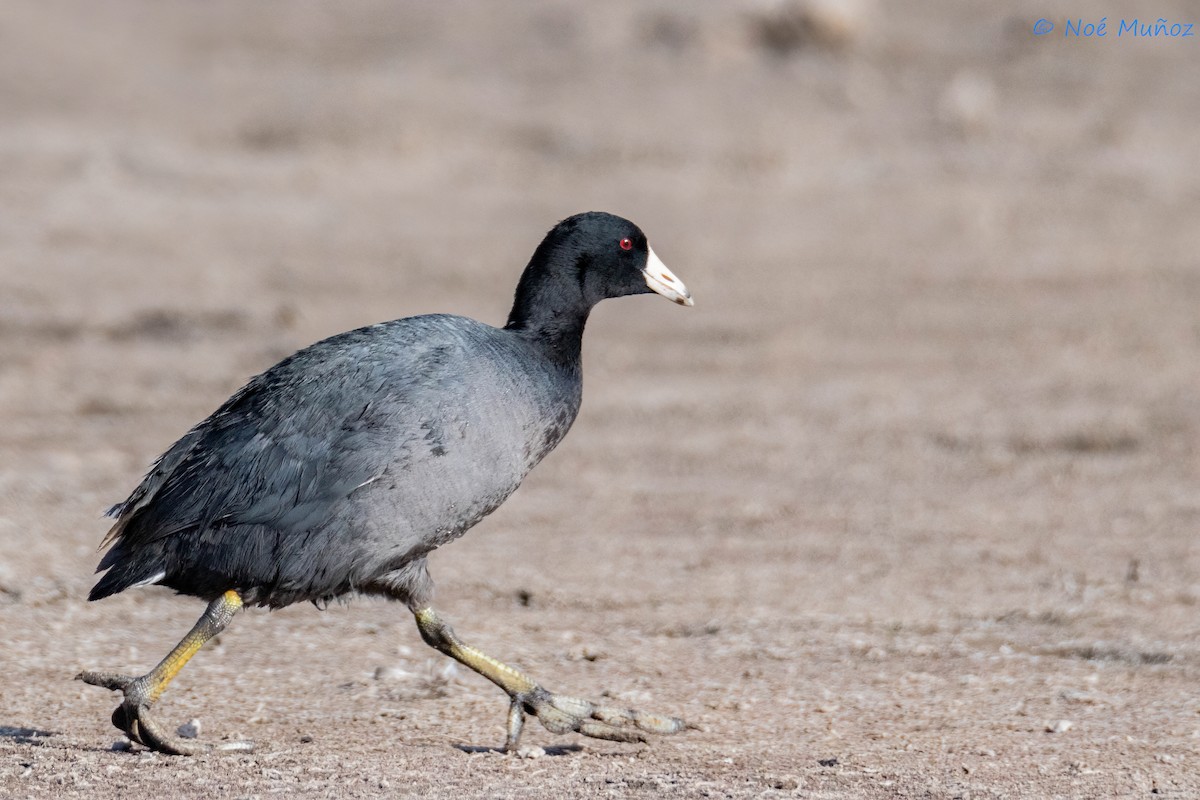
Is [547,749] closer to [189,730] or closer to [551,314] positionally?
[189,730]

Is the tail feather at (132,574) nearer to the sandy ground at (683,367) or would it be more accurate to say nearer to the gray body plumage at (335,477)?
the gray body plumage at (335,477)

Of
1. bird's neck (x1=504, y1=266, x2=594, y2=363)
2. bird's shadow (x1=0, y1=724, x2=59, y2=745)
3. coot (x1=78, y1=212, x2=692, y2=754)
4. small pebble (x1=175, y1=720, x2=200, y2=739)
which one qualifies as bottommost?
bird's shadow (x1=0, y1=724, x2=59, y2=745)

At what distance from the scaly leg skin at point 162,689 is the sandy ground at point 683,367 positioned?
13 cm

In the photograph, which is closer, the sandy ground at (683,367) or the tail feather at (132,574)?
the tail feather at (132,574)

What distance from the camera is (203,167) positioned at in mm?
14422

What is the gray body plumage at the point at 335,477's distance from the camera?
4.84 meters

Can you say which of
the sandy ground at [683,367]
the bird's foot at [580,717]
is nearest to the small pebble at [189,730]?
the sandy ground at [683,367]

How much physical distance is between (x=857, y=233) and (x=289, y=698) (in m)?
8.48

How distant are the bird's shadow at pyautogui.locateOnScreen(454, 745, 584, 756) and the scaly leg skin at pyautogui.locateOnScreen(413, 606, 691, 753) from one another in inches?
2.2

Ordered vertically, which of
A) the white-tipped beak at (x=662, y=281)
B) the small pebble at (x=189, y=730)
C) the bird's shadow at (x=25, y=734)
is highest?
the white-tipped beak at (x=662, y=281)

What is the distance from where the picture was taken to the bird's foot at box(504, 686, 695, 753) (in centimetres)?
518

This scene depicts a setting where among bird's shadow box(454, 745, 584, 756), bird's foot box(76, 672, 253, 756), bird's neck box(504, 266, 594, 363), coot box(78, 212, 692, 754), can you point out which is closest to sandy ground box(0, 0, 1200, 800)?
bird's shadow box(454, 745, 584, 756)

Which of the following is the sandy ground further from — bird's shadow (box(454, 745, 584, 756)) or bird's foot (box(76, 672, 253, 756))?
bird's foot (box(76, 672, 253, 756))

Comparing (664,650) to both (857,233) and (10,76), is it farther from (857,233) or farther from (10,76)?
(10,76)
